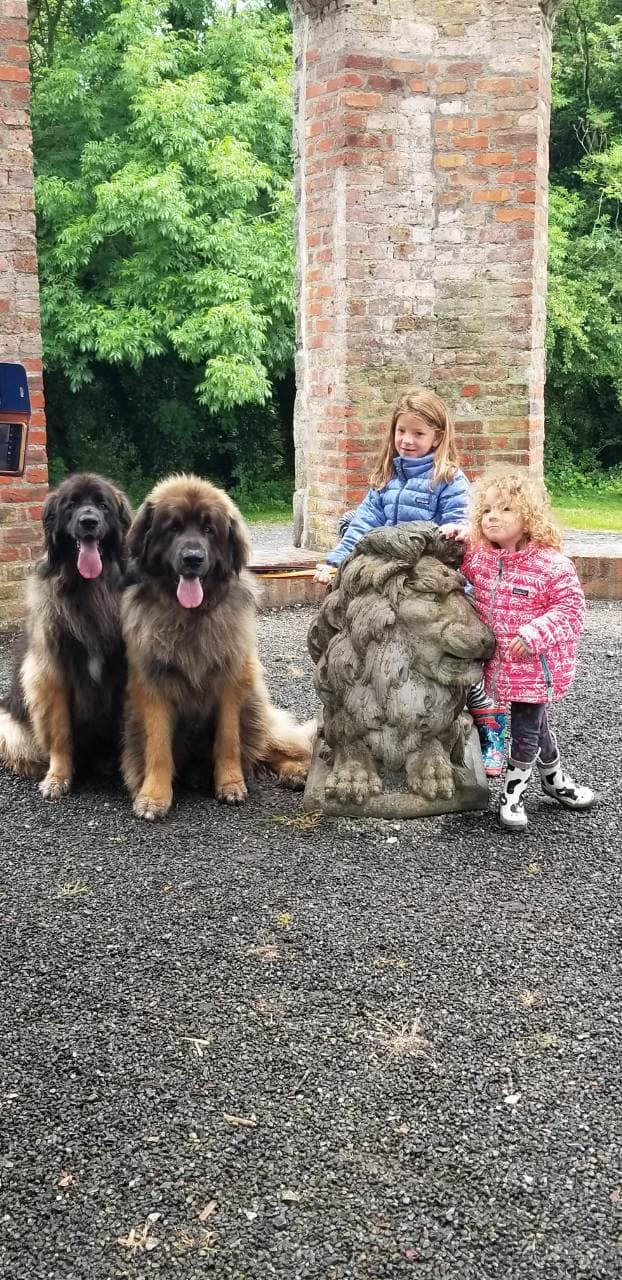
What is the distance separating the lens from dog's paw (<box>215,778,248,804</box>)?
4461 mm

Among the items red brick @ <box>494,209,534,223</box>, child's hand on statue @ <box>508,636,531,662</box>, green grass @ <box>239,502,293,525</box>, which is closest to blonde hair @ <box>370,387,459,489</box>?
child's hand on statue @ <box>508,636,531,662</box>

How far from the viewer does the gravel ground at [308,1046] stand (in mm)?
2102

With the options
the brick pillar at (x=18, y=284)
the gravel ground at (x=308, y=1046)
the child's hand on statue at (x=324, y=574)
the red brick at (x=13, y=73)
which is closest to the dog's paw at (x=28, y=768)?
the gravel ground at (x=308, y=1046)

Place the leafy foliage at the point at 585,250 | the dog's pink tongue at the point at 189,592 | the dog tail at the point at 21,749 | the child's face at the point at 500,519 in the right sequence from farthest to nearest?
the leafy foliage at the point at 585,250 → the dog tail at the point at 21,749 → the dog's pink tongue at the point at 189,592 → the child's face at the point at 500,519

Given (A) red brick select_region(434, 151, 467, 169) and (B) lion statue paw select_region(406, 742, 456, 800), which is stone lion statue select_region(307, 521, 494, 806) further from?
(A) red brick select_region(434, 151, 467, 169)

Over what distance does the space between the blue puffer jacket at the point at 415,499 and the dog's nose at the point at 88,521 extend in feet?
3.36

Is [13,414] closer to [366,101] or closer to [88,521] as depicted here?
[88,521]

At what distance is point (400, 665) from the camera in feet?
13.7

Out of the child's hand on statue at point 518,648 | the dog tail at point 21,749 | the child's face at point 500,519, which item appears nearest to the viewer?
the child's hand on statue at point 518,648

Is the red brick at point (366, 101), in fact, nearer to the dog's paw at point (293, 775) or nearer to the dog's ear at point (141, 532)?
the dog's ear at point (141, 532)

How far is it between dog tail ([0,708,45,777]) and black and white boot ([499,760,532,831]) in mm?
1988

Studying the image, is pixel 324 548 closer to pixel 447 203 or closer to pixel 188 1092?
pixel 447 203

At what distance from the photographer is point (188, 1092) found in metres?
2.55

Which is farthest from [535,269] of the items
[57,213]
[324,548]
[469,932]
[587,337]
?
[587,337]
